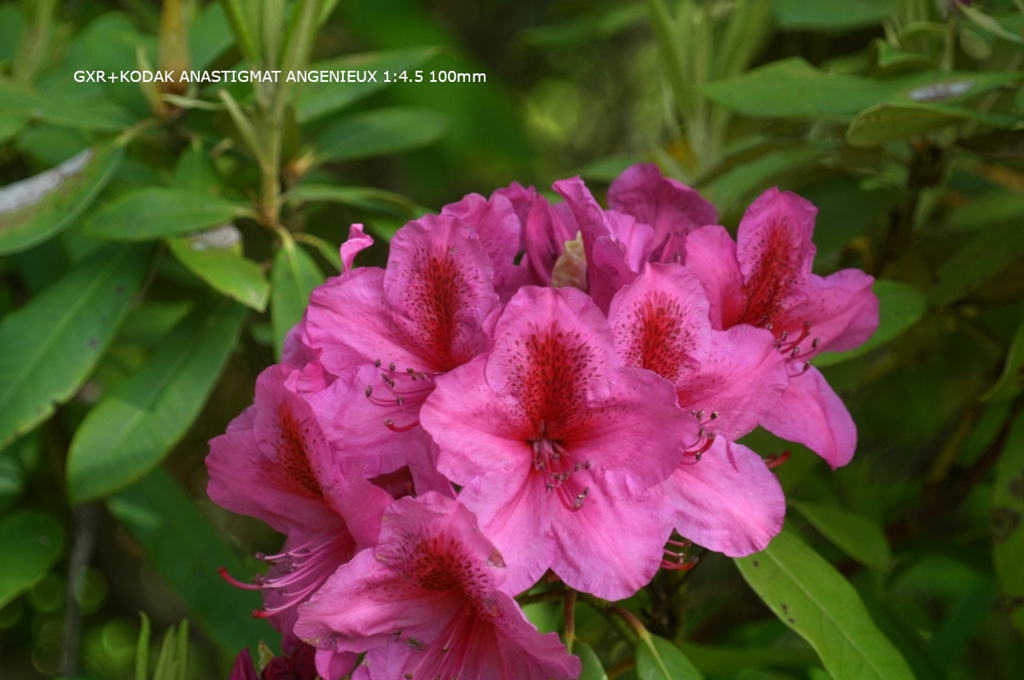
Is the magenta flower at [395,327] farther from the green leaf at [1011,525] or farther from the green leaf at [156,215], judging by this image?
the green leaf at [1011,525]

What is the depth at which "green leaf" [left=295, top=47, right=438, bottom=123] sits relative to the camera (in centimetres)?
132

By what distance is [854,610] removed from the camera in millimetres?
840

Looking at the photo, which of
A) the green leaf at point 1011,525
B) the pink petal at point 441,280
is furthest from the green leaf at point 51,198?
the green leaf at point 1011,525

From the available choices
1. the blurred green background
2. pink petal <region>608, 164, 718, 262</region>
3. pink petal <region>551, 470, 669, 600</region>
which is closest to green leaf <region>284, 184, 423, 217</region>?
the blurred green background

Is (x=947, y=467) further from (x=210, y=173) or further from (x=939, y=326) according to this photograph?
(x=210, y=173)

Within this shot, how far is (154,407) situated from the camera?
111cm

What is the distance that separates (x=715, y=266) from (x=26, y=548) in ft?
3.64

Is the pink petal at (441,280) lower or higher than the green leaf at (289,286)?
higher

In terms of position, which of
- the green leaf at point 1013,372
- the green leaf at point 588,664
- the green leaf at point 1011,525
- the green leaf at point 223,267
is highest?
the green leaf at point 223,267

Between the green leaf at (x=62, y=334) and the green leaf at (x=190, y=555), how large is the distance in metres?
0.30

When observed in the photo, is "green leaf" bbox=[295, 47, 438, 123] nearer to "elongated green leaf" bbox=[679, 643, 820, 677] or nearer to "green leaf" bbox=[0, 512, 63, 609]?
"green leaf" bbox=[0, 512, 63, 609]

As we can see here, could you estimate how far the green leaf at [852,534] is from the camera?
1.00m

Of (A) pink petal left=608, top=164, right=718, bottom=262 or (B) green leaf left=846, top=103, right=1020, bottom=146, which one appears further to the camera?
(B) green leaf left=846, top=103, right=1020, bottom=146

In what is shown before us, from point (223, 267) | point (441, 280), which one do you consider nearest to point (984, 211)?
point (441, 280)
